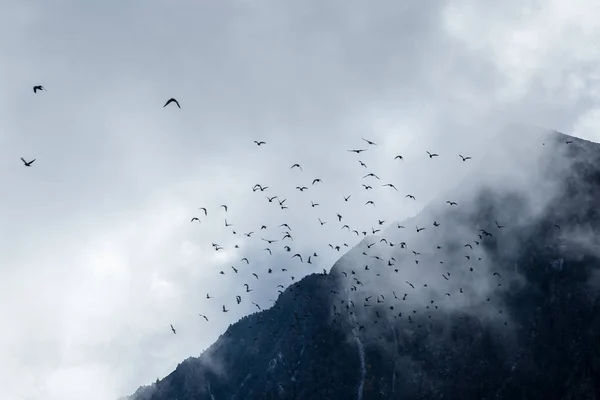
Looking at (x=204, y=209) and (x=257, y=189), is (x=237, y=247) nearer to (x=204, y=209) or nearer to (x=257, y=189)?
(x=257, y=189)

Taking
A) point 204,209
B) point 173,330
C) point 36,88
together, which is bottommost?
point 173,330

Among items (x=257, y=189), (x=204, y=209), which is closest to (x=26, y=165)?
(x=204, y=209)

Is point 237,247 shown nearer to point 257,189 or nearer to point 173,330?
point 257,189

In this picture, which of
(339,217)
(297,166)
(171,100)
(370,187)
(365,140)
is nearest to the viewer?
(171,100)

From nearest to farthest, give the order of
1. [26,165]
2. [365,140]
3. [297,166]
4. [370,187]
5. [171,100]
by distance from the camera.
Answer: [171,100] < [26,165] < [365,140] < [297,166] < [370,187]

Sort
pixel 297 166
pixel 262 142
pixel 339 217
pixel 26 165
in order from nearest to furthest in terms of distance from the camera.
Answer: pixel 26 165, pixel 262 142, pixel 297 166, pixel 339 217

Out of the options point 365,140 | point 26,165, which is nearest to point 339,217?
point 365,140

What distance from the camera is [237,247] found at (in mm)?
109938

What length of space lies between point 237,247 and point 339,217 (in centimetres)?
2511

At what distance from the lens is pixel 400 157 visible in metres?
104

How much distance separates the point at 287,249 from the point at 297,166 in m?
34.1

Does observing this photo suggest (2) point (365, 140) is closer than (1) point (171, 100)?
No

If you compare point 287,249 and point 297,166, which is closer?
point 297,166

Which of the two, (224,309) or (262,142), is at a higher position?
(262,142)
